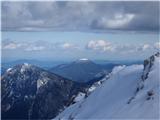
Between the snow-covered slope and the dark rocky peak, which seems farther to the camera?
the dark rocky peak

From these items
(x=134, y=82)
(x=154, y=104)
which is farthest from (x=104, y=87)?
(x=154, y=104)

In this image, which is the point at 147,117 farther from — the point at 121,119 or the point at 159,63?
the point at 159,63

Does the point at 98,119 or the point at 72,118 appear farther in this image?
the point at 72,118

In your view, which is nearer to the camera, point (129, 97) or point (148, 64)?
point (129, 97)

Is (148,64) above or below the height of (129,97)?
above

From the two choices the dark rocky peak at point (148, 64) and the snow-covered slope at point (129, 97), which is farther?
the dark rocky peak at point (148, 64)

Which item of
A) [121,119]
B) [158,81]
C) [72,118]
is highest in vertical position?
[158,81]

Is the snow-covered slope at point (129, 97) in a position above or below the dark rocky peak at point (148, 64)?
below

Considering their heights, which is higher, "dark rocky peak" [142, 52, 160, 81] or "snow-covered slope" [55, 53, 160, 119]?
"dark rocky peak" [142, 52, 160, 81]
